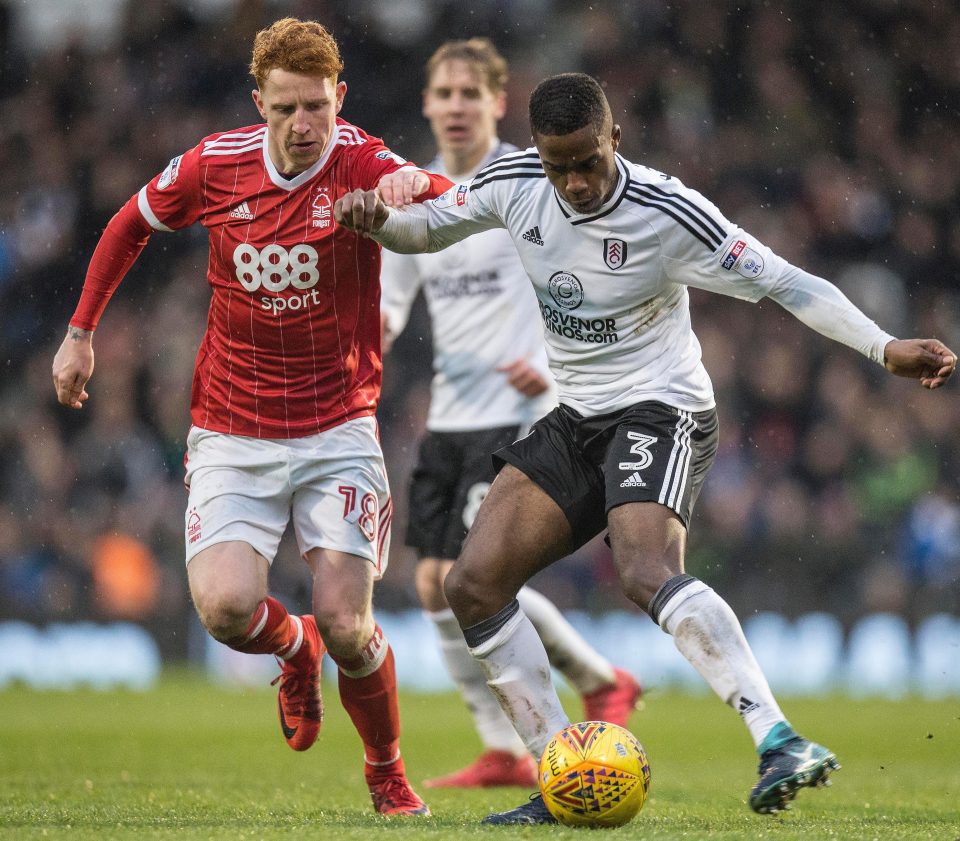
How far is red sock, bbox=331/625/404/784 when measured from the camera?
5375 mm

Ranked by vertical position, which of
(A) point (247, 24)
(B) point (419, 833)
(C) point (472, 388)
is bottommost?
(B) point (419, 833)

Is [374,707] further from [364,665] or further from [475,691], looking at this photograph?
[475,691]

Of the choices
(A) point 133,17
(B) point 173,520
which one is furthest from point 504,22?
(B) point 173,520

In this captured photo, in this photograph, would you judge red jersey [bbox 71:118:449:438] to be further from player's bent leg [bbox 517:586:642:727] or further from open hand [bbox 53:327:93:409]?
player's bent leg [bbox 517:586:642:727]

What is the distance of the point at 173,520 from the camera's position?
13.6m

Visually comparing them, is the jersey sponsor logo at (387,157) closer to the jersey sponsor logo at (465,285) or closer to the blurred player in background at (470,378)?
the blurred player in background at (470,378)

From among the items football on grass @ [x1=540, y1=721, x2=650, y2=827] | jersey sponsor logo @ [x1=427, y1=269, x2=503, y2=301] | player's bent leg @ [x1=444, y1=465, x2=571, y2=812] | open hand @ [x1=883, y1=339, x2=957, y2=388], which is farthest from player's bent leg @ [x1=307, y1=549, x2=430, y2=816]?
jersey sponsor logo @ [x1=427, y1=269, x2=503, y2=301]

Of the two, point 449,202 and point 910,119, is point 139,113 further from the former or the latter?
point 449,202

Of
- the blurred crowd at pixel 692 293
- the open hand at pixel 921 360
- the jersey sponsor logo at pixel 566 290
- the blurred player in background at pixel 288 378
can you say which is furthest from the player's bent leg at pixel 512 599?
the blurred crowd at pixel 692 293

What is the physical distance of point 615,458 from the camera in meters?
4.78

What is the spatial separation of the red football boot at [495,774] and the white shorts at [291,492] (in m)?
1.59

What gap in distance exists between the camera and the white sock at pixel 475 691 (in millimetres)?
6648

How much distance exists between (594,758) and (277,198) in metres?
2.28

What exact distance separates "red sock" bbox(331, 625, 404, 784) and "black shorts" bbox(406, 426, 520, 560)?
1.50m
